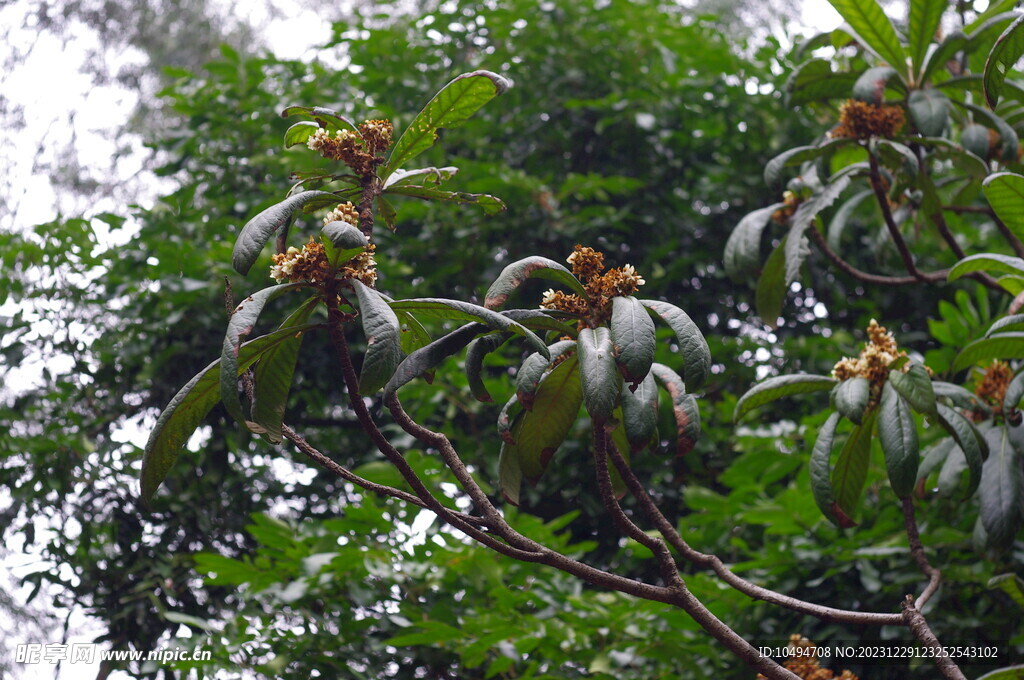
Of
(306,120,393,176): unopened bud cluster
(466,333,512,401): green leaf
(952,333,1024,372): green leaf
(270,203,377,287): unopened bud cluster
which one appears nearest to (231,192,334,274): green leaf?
(270,203,377,287): unopened bud cluster

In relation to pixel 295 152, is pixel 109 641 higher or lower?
lower

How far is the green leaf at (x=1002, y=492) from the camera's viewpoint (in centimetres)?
190

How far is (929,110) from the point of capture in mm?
2287

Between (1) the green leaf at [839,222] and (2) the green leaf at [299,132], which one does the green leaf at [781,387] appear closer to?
(1) the green leaf at [839,222]

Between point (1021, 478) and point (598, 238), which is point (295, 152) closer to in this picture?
point (598, 238)

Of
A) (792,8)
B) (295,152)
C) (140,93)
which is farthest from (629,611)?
(792,8)

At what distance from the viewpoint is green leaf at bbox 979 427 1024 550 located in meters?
1.90

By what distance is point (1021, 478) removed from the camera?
198 centimetres

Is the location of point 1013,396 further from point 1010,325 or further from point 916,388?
point 916,388

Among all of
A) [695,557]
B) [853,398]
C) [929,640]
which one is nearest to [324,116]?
[695,557]

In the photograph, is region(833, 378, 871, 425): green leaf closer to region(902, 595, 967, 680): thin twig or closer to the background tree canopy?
region(902, 595, 967, 680): thin twig

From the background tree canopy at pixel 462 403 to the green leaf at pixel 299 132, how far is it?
3.75 feet

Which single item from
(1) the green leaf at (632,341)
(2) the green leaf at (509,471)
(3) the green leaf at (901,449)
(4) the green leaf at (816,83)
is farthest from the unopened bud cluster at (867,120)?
(2) the green leaf at (509,471)

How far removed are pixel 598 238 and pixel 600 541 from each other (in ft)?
4.10
